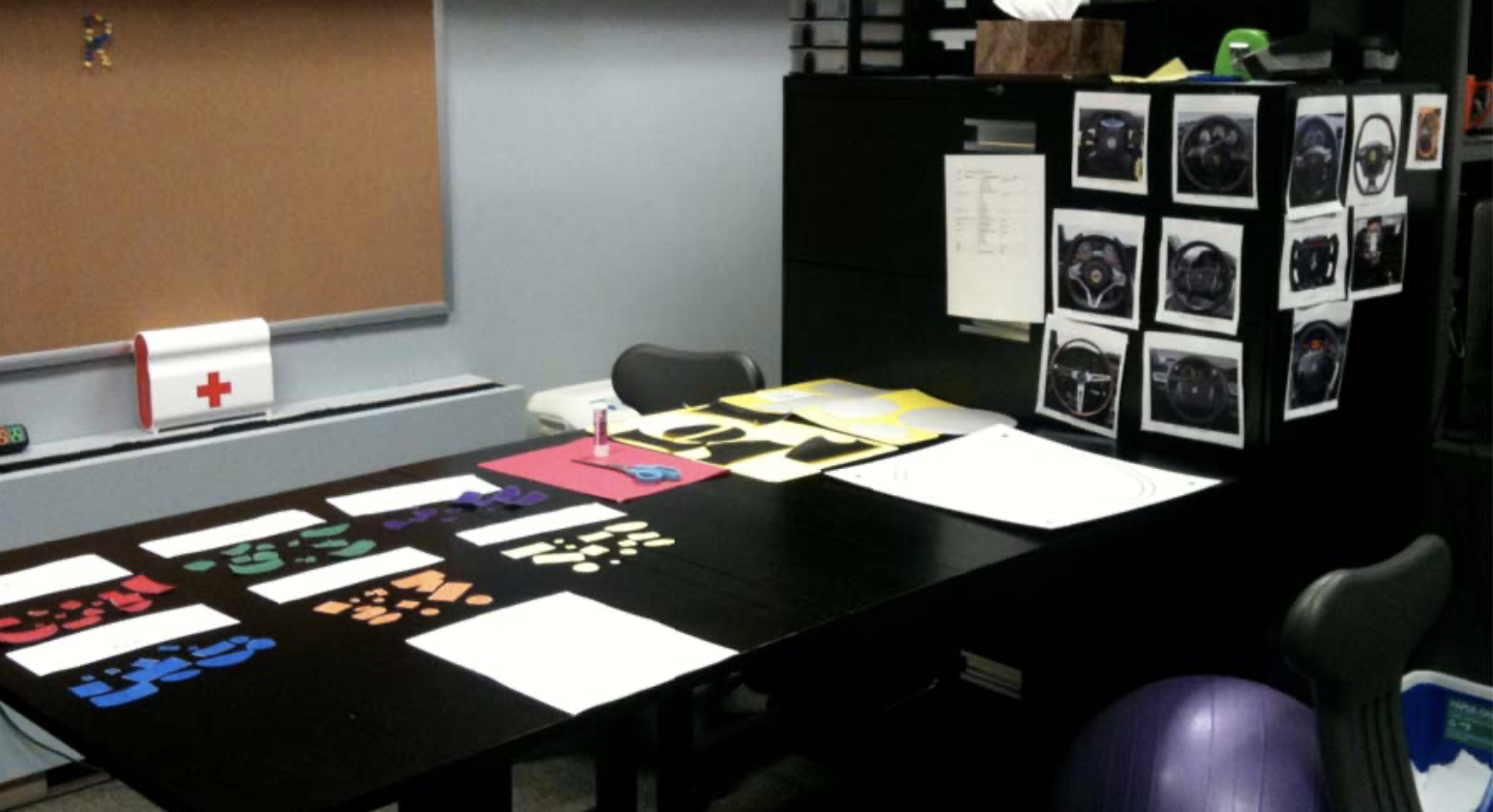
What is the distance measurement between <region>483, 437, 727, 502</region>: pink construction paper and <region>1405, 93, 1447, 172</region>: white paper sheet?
1.12 m

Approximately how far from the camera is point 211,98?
3.14 metres

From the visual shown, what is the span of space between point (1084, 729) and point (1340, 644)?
56cm

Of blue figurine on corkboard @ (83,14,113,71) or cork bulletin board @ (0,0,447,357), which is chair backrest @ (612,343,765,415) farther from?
blue figurine on corkboard @ (83,14,113,71)

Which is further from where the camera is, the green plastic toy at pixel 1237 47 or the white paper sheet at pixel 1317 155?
the green plastic toy at pixel 1237 47

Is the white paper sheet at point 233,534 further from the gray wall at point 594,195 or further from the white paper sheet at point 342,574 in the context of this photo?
the gray wall at point 594,195

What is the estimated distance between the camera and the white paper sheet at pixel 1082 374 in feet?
7.88

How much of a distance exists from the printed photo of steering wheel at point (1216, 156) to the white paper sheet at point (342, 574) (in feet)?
3.89

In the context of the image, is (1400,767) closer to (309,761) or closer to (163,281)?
(309,761)

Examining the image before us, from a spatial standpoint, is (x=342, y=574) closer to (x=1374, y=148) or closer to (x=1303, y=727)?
(x=1303, y=727)

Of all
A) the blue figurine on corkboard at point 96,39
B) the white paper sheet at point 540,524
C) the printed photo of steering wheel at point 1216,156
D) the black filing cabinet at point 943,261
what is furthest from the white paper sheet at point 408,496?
the blue figurine on corkboard at point 96,39

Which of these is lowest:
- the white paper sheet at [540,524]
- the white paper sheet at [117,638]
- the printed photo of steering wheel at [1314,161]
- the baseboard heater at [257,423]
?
the baseboard heater at [257,423]

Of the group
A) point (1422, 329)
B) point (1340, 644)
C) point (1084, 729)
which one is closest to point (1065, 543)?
point (1084, 729)

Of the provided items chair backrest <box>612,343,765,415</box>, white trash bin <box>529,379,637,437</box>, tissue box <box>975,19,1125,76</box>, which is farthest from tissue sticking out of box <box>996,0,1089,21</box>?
white trash bin <box>529,379,637,437</box>

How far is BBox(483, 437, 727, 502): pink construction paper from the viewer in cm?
219
